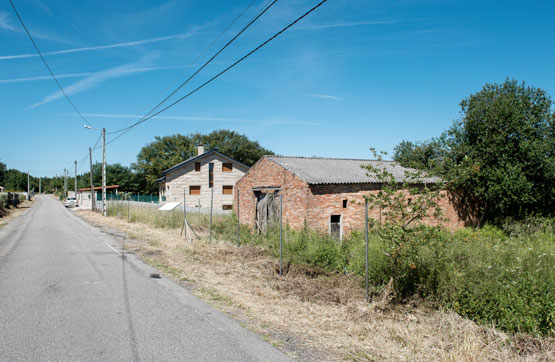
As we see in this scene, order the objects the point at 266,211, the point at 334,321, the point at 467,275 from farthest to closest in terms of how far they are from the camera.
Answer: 1. the point at 266,211
2. the point at 467,275
3. the point at 334,321

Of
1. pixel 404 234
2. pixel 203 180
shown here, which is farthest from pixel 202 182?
pixel 404 234

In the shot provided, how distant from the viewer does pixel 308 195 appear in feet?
48.6

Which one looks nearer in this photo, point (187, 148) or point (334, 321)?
point (334, 321)

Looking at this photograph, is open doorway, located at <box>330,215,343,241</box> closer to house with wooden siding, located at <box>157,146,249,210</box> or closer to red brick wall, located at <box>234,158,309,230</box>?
red brick wall, located at <box>234,158,309,230</box>

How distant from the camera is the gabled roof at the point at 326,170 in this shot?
51.4ft

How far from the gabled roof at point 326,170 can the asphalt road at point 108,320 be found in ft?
27.2

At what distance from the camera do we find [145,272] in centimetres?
937

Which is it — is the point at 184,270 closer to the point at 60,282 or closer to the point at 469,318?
the point at 60,282

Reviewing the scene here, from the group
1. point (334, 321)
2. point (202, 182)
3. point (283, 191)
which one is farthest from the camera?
point (202, 182)

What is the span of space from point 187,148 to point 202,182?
2715 cm

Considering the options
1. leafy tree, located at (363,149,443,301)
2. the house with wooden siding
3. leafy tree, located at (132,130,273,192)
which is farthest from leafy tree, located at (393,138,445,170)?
leafy tree, located at (132,130,273,192)

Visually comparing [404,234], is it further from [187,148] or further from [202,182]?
[187,148]

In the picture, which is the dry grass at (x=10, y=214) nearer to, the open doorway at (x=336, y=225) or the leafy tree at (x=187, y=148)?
the open doorway at (x=336, y=225)

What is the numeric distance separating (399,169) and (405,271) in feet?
55.7
